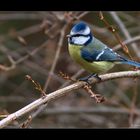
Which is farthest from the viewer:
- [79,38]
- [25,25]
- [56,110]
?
[25,25]

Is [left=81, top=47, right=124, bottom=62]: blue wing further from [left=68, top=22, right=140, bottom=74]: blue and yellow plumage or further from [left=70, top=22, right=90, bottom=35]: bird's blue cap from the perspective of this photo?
[left=70, top=22, right=90, bottom=35]: bird's blue cap

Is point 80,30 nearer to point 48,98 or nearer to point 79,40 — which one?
point 79,40

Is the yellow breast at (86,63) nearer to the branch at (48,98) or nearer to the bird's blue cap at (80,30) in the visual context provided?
the bird's blue cap at (80,30)

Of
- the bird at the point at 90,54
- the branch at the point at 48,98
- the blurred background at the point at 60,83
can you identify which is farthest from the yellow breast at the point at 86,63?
the blurred background at the point at 60,83

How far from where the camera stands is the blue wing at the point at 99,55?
11.6 feet

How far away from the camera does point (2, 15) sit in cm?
613

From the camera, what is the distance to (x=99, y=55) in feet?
11.7

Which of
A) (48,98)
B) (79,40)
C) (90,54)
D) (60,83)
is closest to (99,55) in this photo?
(90,54)

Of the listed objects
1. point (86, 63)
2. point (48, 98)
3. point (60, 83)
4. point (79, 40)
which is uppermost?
point (60, 83)

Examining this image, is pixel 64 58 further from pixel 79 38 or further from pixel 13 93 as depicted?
pixel 79 38

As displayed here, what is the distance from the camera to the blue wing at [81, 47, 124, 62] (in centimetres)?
353
